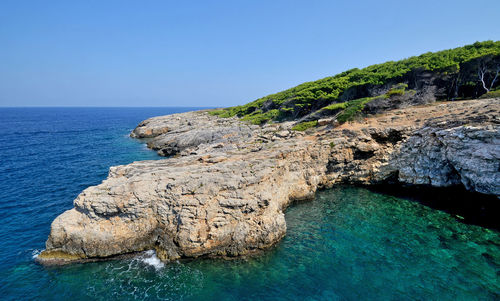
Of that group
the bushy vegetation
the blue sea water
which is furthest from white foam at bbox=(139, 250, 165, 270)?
the bushy vegetation

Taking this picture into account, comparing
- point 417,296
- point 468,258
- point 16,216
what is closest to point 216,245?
point 417,296

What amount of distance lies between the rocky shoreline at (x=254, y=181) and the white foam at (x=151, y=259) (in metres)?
0.47

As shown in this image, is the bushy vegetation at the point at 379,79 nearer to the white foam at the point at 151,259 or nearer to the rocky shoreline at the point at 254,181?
the rocky shoreline at the point at 254,181

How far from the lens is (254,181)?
714 inches

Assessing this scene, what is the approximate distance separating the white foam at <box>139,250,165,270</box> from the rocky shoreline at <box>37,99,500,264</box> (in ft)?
1.54

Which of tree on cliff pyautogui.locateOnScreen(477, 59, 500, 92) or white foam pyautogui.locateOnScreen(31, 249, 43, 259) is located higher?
tree on cliff pyautogui.locateOnScreen(477, 59, 500, 92)

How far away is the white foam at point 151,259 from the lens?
49.5 feet

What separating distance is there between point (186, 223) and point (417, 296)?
47.7ft

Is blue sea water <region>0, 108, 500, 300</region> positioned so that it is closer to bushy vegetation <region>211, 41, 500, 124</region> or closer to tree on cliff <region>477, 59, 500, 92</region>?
bushy vegetation <region>211, 41, 500, 124</region>

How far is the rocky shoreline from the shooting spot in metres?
16.0

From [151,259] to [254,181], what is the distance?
9183mm

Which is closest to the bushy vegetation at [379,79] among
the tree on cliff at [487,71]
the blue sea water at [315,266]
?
the tree on cliff at [487,71]

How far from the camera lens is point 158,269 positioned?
1473 cm

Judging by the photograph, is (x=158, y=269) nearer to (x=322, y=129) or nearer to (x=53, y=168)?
(x=322, y=129)
